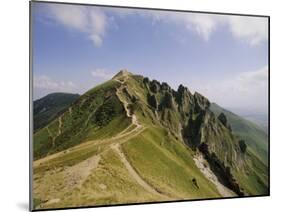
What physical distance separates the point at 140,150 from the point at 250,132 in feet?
3.87

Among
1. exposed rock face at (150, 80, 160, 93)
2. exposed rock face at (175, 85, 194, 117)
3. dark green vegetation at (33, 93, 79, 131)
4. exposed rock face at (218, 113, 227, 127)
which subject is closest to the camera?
dark green vegetation at (33, 93, 79, 131)

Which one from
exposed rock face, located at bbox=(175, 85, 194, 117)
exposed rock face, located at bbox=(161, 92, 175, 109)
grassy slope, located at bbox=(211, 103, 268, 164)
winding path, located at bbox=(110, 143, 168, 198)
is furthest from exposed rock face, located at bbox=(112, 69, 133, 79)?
grassy slope, located at bbox=(211, 103, 268, 164)

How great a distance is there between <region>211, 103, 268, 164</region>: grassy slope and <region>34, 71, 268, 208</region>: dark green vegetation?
Result: 14 millimetres

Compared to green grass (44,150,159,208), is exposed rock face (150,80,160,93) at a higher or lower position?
higher

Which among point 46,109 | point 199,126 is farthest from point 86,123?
point 199,126

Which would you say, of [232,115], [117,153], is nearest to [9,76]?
[117,153]

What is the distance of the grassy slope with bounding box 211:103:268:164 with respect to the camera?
510cm

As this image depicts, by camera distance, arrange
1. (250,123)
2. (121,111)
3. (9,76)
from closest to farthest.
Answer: (9,76) < (121,111) < (250,123)

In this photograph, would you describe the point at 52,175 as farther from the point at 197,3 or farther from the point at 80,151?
the point at 197,3

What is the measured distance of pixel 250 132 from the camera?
5.14m

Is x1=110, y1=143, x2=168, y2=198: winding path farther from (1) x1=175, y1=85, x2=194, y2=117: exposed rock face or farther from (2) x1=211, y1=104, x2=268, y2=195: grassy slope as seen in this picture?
(2) x1=211, y1=104, x2=268, y2=195: grassy slope

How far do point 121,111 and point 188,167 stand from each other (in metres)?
0.85

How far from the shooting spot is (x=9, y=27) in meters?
4.45

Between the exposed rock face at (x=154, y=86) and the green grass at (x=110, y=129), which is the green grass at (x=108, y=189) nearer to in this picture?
the green grass at (x=110, y=129)
